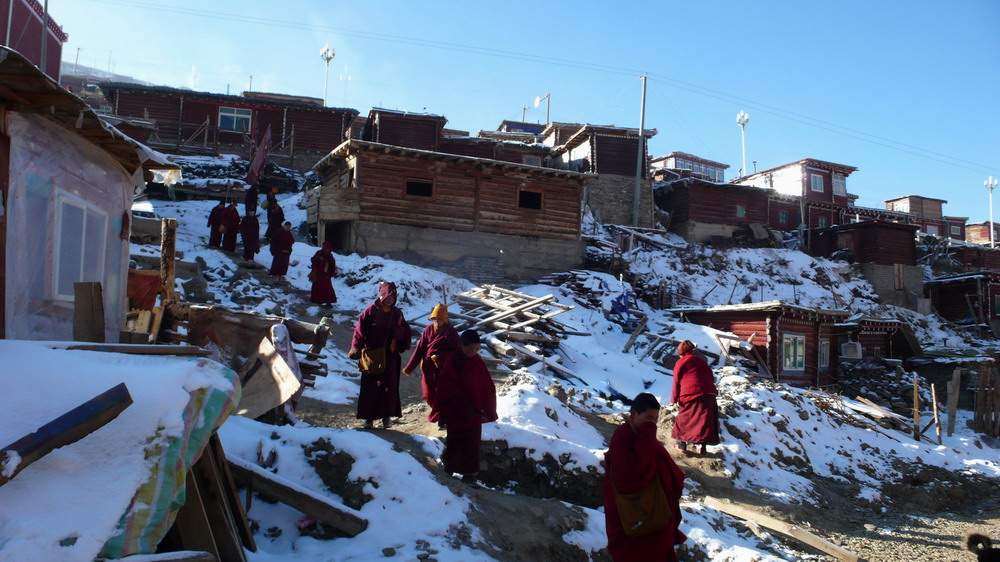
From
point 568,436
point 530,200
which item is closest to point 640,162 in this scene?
point 530,200

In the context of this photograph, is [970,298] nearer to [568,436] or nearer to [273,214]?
[568,436]

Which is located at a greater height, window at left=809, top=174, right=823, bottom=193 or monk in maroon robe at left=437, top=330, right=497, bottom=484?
window at left=809, top=174, right=823, bottom=193

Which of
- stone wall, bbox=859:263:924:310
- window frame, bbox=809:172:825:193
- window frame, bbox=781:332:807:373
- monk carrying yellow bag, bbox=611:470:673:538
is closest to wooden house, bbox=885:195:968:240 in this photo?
window frame, bbox=809:172:825:193

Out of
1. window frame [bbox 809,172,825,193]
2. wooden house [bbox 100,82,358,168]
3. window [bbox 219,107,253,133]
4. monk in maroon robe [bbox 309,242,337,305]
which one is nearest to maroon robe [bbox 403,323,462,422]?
monk in maroon robe [bbox 309,242,337,305]

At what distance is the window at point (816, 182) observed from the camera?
38.5 metres

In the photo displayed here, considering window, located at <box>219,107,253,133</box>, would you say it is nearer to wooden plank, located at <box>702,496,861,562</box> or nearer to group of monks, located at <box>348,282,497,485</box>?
group of monks, located at <box>348,282,497,485</box>

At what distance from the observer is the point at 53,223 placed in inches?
199

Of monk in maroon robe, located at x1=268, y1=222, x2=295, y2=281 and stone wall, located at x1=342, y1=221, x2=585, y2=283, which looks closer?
monk in maroon robe, located at x1=268, y1=222, x2=295, y2=281

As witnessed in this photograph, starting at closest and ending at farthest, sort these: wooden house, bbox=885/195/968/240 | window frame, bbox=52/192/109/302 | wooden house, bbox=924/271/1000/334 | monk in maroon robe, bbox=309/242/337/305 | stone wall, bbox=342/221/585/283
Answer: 1. window frame, bbox=52/192/109/302
2. monk in maroon robe, bbox=309/242/337/305
3. stone wall, bbox=342/221/585/283
4. wooden house, bbox=924/271/1000/334
5. wooden house, bbox=885/195/968/240

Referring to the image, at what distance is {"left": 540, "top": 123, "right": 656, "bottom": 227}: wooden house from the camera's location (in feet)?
101

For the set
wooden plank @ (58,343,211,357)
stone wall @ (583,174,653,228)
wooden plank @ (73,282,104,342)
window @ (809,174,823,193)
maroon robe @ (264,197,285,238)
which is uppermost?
window @ (809,174,823,193)

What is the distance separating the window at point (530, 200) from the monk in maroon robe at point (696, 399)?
43.5 ft

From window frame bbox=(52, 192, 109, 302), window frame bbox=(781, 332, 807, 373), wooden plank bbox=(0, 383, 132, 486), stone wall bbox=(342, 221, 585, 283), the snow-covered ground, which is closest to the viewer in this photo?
wooden plank bbox=(0, 383, 132, 486)

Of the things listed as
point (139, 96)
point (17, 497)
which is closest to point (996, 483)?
point (17, 497)
